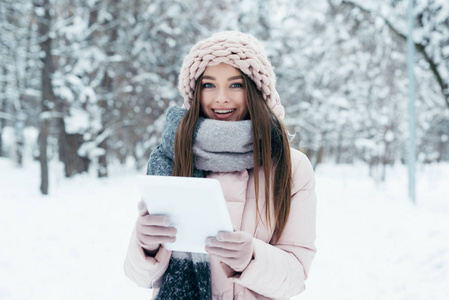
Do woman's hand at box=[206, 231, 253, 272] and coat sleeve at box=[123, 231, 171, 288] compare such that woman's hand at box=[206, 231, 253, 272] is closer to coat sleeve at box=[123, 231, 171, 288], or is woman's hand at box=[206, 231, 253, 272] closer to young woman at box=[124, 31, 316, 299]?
young woman at box=[124, 31, 316, 299]

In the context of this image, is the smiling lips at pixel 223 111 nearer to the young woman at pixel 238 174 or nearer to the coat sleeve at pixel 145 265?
the young woman at pixel 238 174

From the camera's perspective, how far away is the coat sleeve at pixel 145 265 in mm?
1261

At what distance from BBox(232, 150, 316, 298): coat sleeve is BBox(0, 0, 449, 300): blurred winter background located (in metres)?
0.56

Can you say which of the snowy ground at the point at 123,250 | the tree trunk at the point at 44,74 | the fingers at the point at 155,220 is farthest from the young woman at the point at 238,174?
the tree trunk at the point at 44,74

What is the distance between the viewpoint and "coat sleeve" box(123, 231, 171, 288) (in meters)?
1.26

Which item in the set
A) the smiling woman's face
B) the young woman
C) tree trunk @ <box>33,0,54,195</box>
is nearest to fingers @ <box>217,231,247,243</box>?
the young woman

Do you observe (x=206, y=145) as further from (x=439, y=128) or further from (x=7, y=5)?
(x=439, y=128)

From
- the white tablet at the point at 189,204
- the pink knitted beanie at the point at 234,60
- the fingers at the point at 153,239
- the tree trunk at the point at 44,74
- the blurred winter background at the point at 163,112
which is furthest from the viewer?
the tree trunk at the point at 44,74

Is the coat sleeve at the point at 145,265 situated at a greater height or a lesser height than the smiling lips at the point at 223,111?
lesser

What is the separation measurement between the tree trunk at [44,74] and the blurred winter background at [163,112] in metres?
0.03

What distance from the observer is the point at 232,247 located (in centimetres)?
108

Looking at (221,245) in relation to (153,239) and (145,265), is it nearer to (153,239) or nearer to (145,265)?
(153,239)

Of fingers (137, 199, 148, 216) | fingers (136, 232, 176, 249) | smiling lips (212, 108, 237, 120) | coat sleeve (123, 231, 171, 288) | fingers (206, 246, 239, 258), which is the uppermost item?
smiling lips (212, 108, 237, 120)

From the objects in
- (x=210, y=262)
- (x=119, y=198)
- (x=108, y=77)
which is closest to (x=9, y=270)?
(x=210, y=262)
